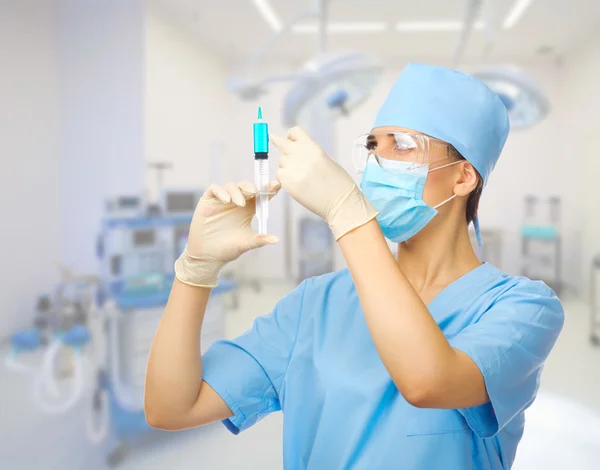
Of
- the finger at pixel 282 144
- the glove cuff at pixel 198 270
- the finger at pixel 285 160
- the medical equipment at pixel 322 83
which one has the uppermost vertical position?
the medical equipment at pixel 322 83

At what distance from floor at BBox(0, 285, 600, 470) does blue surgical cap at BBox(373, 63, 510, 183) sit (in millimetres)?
1542

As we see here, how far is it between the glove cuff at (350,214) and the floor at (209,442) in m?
1.60

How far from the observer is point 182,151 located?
4387mm

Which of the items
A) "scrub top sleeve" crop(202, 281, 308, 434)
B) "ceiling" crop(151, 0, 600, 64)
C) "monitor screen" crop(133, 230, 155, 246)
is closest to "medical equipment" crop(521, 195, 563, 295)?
"ceiling" crop(151, 0, 600, 64)

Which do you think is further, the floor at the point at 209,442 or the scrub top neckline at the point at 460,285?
the floor at the point at 209,442

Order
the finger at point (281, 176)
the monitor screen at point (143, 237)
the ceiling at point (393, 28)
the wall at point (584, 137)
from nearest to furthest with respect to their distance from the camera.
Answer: the finger at point (281, 176) < the monitor screen at point (143, 237) < the ceiling at point (393, 28) < the wall at point (584, 137)

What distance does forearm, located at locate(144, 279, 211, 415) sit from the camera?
27.9 inches

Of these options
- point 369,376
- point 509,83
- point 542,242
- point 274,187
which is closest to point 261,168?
point 274,187

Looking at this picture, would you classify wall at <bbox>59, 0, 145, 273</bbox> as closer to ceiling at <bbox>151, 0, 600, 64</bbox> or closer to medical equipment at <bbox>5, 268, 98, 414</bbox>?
ceiling at <bbox>151, 0, 600, 64</bbox>

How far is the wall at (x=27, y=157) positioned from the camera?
3.39 m

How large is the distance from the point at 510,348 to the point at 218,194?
425 millimetres

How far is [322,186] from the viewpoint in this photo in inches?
23.0

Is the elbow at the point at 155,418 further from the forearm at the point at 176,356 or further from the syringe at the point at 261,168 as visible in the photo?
the syringe at the point at 261,168

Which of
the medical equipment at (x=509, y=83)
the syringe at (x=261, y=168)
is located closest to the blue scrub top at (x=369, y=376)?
the syringe at (x=261, y=168)
